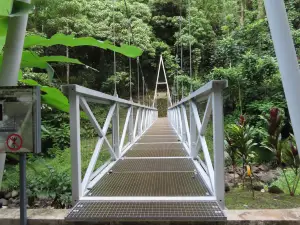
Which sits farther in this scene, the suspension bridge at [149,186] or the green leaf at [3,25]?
the suspension bridge at [149,186]

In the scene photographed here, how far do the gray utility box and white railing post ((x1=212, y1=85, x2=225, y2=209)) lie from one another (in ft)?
2.51

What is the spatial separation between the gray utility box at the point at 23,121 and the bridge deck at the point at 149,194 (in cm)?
49

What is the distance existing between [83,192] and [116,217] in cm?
33

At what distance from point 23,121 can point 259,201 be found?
2038mm

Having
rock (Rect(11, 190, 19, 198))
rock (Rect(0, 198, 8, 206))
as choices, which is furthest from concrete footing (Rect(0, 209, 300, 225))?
rock (Rect(11, 190, 19, 198))

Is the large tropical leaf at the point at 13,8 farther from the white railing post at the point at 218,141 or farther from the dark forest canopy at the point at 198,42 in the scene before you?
A: the dark forest canopy at the point at 198,42

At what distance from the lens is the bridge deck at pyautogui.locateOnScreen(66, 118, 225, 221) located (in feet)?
3.96

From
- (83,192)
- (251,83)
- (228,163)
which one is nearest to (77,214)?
(83,192)

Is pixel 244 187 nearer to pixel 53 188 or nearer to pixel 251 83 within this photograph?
pixel 53 188

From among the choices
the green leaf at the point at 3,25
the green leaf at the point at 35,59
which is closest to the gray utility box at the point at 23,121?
the green leaf at the point at 35,59

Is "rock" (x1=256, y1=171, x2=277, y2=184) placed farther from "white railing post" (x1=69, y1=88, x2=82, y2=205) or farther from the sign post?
the sign post

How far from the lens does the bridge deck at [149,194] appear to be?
121cm

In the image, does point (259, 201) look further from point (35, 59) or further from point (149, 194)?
point (35, 59)

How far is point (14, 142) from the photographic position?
0.82m
